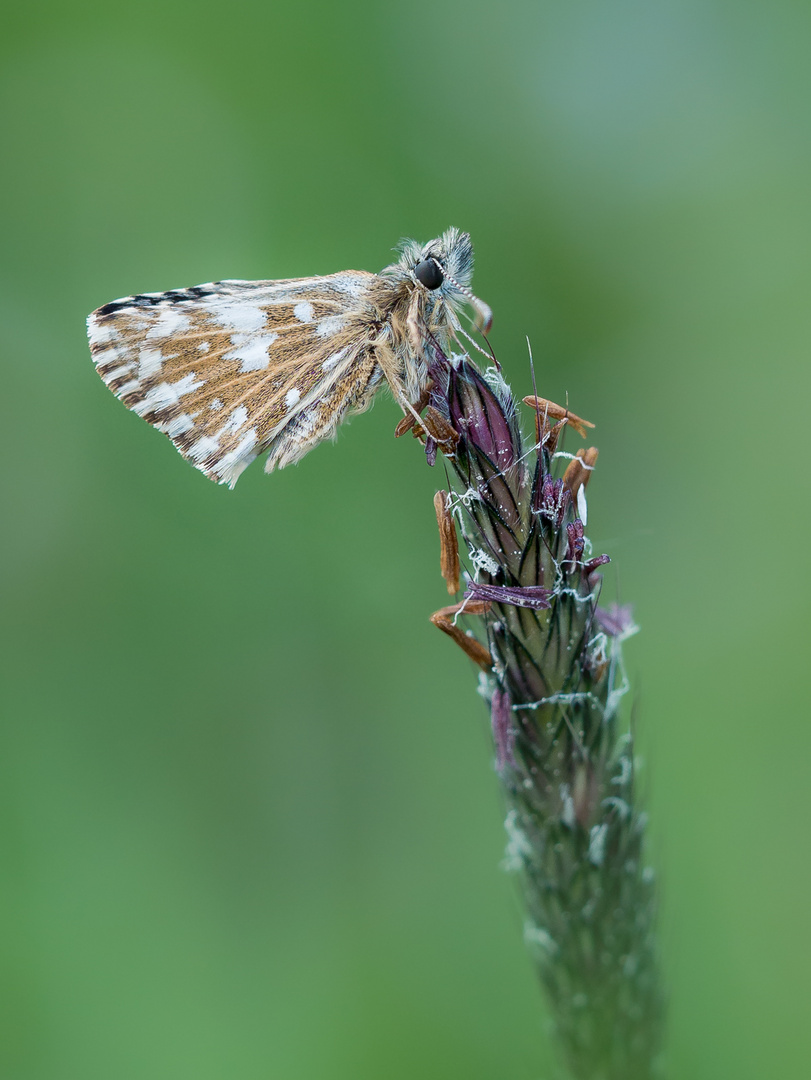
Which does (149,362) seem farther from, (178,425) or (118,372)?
(178,425)

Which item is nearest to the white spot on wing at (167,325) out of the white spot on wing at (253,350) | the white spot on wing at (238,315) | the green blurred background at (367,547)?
the white spot on wing at (238,315)

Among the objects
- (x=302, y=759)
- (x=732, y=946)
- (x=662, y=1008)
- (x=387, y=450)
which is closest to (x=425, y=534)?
(x=387, y=450)

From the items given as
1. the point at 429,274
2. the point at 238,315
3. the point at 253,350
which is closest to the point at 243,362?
the point at 253,350

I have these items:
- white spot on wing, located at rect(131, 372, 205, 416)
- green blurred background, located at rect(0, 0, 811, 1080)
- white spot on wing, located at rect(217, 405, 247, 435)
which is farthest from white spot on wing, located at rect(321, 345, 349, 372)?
green blurred background, located at rect(0, 0, 811, 1080)

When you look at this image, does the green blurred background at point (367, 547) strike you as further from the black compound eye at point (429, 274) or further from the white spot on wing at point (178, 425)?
the black compound eye at point (429, 274)

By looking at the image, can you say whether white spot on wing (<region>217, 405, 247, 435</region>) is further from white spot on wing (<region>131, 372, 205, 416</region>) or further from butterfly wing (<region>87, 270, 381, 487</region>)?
white spot on wing (<region>131, 372, 205, 416</region>)

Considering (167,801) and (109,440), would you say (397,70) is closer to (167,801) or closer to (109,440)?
(109,440)

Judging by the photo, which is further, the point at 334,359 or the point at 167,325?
the point at 167,325
